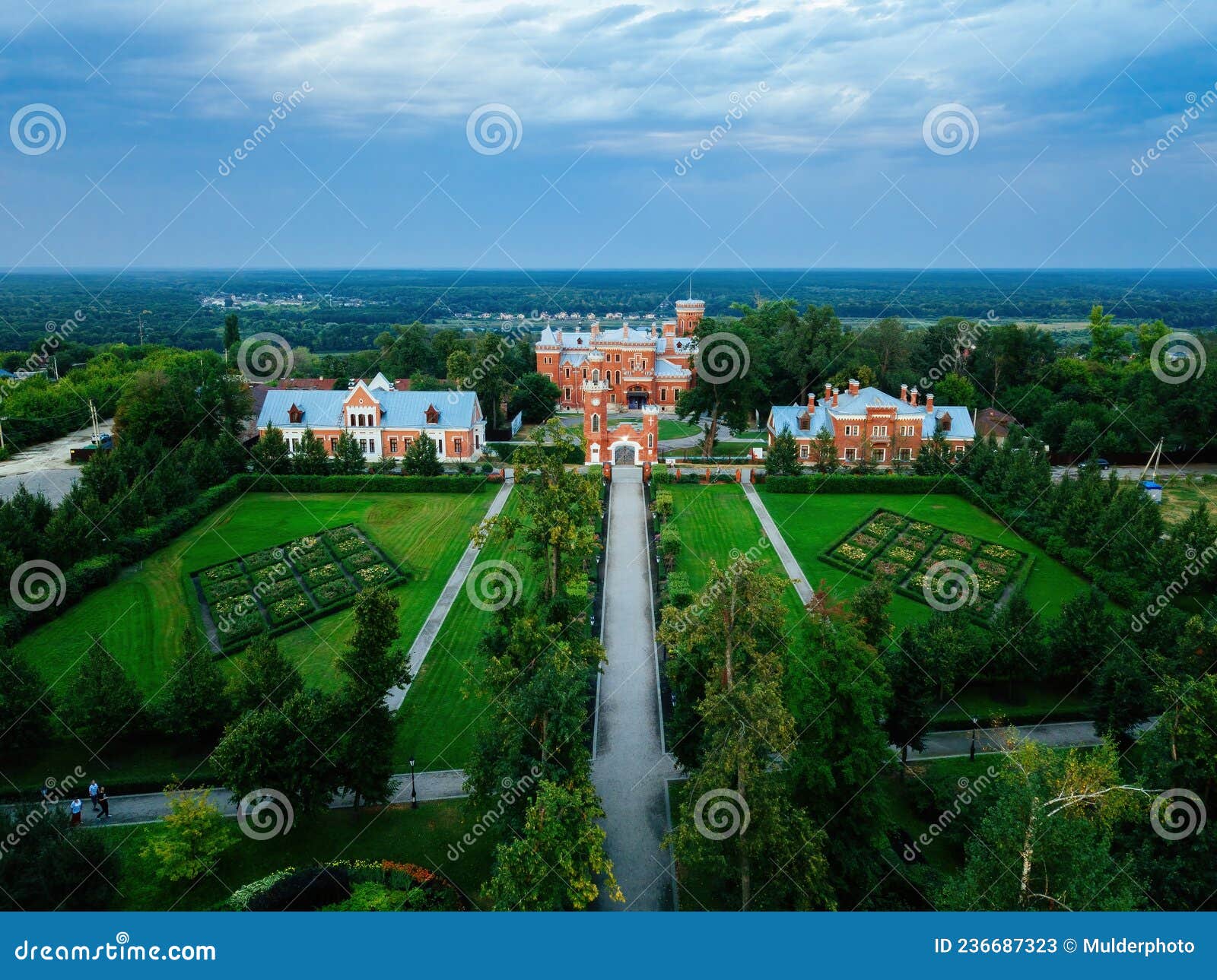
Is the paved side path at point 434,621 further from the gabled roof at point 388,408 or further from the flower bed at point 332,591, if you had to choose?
the gabled roof at point 388,408

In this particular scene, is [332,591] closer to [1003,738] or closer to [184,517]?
[184,517]

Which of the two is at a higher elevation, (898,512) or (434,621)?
(898,512)

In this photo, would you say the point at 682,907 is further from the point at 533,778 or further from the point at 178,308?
the point at 178,308

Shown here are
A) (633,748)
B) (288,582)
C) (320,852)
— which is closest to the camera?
(320,852)

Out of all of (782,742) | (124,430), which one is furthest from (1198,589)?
(124,430)

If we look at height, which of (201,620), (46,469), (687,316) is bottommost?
(201,620)

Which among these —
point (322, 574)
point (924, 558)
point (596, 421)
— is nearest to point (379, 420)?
point (596, 421)

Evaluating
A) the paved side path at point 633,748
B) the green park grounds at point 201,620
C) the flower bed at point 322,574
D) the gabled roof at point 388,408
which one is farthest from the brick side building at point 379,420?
the paved side path at point 633,748

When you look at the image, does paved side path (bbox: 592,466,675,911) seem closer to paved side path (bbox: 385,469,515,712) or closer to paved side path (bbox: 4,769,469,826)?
paved side path (bbox: 4,769,469,826)

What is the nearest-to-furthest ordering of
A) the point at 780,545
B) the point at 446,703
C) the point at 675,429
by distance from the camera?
the point at 446,703 → the point at 780,545 → the point at 675,429
